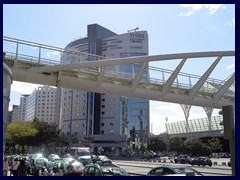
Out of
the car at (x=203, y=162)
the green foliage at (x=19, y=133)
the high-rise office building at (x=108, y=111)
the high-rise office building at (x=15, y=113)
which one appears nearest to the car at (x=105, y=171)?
the car at (x=203, y=162)

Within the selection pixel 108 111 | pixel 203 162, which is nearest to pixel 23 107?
pixel 108 111

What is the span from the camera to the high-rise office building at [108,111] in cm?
11969

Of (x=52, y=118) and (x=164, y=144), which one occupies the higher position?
(x=52, y=118)

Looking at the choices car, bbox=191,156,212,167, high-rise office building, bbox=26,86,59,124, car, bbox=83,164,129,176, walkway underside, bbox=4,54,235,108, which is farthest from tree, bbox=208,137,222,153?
high-rise office building, bbox=26,86,59,124

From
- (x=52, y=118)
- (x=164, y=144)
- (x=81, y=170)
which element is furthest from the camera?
(x=52, y=118)

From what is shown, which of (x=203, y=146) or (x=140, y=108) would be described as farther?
(x=140, y=108)

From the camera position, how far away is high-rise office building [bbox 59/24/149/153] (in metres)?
120

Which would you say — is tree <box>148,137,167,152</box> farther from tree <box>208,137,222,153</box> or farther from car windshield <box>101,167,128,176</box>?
car windshield <box>101,167,128,176</box>

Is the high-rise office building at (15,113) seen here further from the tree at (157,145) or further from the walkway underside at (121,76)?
the walkway underside at (121,76)

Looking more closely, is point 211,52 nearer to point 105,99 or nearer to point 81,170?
point 81,170

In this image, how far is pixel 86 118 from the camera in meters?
128
